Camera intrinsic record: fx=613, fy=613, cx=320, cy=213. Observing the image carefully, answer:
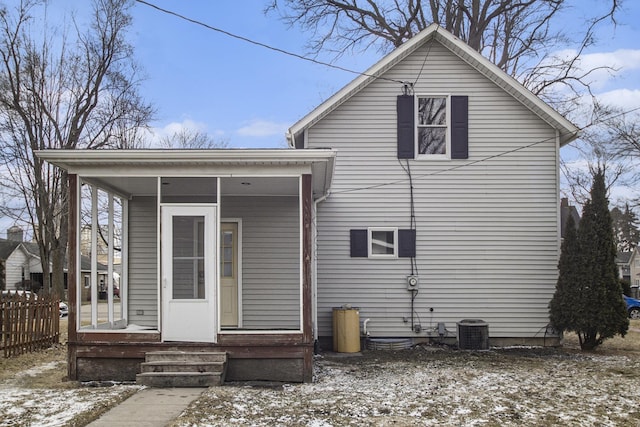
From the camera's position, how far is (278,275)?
1130cm

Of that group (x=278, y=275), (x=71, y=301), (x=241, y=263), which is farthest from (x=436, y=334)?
(x=71, y=301)

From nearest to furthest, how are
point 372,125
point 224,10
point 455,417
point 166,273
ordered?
point 455,417 → point 166,273 → point 224,10 → point 372,125

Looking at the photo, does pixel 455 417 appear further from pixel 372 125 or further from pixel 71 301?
pixel 372 125

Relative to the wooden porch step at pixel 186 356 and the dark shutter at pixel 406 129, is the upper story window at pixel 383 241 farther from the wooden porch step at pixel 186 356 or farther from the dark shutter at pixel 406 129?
the wooden porch step at pixel 186 356

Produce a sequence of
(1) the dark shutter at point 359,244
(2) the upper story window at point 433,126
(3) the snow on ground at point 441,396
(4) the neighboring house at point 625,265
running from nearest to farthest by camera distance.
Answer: (3) the snow on ground at point 441,396 < (1) the dark shutter at point 359,244 < (2) the upper story window at point 433,126 < (4) the neighboring house at point 625,265

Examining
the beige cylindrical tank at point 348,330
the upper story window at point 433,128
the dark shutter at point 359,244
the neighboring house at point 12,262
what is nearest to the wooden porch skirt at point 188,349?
the beige cylindrical tank at point 348,330

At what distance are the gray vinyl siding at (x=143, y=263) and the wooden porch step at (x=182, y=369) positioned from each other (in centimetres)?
294

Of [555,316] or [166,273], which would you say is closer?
[166,273]

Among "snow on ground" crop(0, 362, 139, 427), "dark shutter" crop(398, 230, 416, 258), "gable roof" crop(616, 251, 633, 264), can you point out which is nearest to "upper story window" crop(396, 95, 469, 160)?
"dark shutter" crop(398, 230, 416, 258)

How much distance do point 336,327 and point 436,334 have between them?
1.97 metres

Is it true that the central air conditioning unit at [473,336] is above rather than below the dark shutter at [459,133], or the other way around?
below

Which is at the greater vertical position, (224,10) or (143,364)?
(224,10)

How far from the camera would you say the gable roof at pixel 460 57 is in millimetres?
11477

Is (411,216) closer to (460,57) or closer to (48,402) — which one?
(460,57)
